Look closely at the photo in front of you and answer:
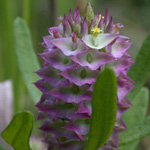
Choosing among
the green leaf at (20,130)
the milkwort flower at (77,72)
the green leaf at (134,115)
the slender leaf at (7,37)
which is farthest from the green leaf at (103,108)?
the slender leaf at (7,37)

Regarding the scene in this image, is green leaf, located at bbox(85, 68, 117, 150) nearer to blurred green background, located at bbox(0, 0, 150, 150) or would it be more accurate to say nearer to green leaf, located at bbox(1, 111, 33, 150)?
green leaf, located at bbox(1, 111, 33, 150)

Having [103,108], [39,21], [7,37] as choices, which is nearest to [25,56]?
[103,108]

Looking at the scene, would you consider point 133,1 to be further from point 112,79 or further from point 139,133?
point 112,79

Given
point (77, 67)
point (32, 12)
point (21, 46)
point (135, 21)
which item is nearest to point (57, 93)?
point (77, 67)

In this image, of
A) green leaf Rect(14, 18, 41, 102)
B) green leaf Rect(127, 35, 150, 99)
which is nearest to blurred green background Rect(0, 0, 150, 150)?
green leaf Rect(14, 18, 41, 102)

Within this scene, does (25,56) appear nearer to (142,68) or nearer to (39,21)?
(142,68)

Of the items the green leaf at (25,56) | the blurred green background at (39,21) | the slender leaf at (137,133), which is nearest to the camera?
the slender leaf at (137,133)

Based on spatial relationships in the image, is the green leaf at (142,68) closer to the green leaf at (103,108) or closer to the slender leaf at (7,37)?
the green leaf at (103,108)

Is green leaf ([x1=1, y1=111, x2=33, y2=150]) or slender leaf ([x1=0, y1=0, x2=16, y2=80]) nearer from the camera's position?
green leaf ([x1=1, y1=111, x2=33, y2=150])
